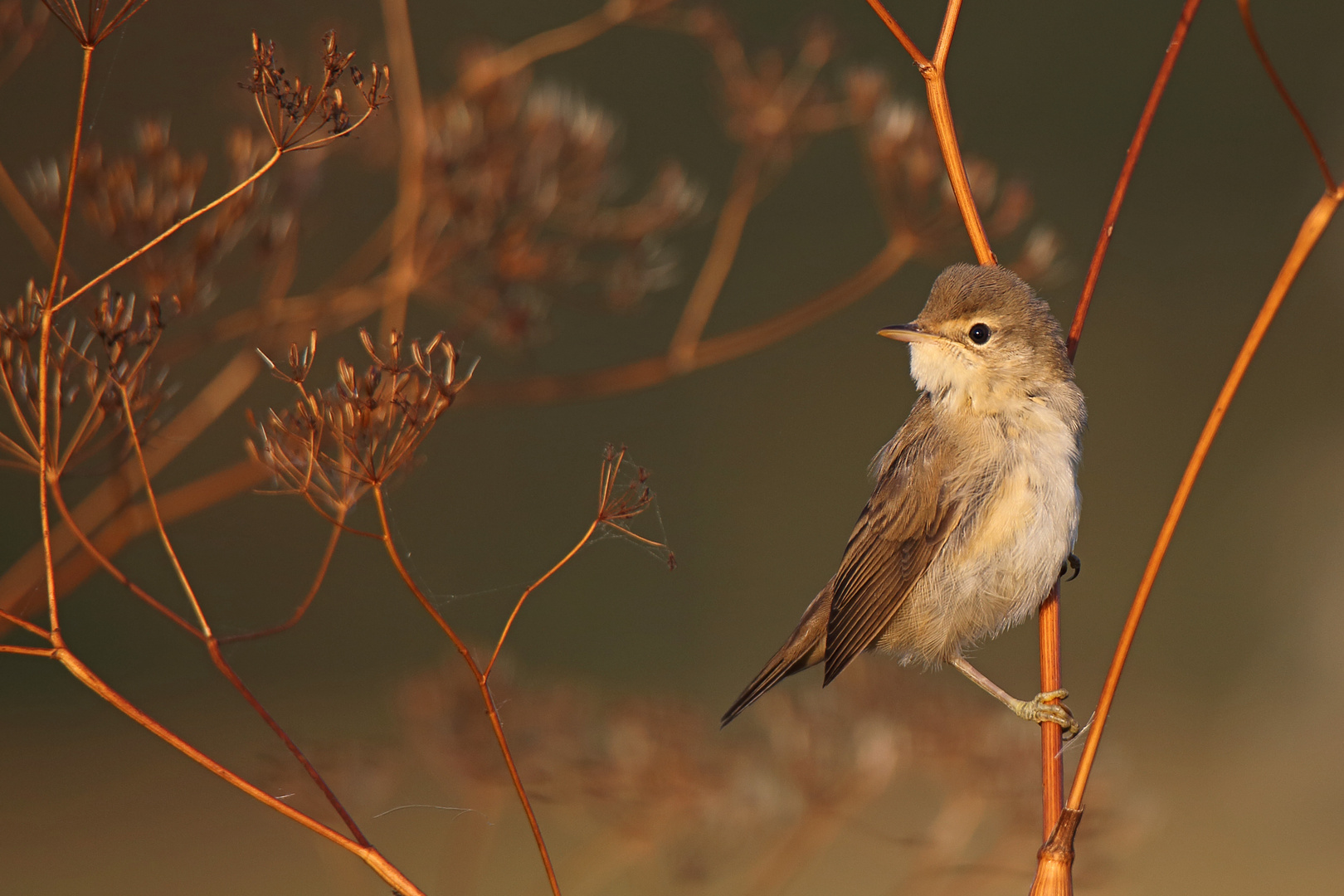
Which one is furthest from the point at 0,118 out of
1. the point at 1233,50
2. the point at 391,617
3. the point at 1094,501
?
the point at 1233,50

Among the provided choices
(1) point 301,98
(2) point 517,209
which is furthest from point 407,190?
(1) point 301,98

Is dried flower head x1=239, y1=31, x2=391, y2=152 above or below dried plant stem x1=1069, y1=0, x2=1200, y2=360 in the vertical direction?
below

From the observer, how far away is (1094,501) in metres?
7.85

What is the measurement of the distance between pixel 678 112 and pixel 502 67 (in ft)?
19.6

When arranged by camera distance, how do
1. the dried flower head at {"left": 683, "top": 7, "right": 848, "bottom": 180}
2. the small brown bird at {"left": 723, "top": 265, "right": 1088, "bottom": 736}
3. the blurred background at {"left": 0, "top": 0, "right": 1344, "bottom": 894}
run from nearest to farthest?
the small brown bird at {"left": 723, "top": 265, "right": 1088, "bottom": 736} → the dried flower head at {"left": 683, "top": 7, "right": 848, "bottom": 180} → the blurred background at {"left": 0, "top": 0, "right": 1344, "bottom": 894}

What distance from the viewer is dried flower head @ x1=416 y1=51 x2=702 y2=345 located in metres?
2.25

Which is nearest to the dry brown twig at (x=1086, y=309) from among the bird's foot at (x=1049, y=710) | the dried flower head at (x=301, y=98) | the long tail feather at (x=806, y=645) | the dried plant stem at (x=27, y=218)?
the bird's foot at (x=1049, y=710)

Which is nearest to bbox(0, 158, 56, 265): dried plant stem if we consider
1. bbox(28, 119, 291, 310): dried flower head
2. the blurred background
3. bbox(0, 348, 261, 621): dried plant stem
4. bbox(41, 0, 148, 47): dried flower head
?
bbox(28, 119, 291, 310): dried flower head

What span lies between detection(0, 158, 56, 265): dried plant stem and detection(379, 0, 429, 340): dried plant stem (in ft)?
1.85

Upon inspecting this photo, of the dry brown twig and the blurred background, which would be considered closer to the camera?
the dry brown twig

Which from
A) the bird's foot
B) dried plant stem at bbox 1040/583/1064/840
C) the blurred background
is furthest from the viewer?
the blurred background

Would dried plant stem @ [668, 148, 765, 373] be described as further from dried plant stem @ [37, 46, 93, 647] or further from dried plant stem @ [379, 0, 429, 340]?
dried plant stem @ [37, 46, 93, 647]

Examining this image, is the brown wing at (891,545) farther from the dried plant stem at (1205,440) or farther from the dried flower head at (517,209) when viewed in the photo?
the dried plant stem at (1205,440)

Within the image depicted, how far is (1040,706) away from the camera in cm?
171
